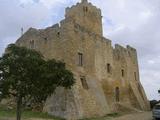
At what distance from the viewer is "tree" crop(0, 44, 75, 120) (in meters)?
17.1

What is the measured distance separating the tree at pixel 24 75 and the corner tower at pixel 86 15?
16943 millimetres

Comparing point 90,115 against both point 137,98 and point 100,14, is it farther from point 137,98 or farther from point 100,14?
point 100,14

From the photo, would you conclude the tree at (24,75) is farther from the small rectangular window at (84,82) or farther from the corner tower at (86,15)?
the corner tower at (86,15)

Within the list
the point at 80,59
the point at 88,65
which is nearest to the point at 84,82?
the point at 88,65

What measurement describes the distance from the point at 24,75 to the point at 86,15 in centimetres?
1916

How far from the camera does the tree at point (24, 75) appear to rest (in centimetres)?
1711

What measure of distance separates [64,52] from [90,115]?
6486mm

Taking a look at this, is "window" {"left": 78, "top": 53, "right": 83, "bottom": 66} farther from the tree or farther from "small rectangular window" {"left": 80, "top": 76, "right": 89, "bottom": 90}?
the tree

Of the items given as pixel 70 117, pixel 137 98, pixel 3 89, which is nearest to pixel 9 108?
pixel 70 117

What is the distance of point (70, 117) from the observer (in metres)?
25.3

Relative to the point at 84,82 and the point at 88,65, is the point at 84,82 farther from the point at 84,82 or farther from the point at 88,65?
the point at 88,65

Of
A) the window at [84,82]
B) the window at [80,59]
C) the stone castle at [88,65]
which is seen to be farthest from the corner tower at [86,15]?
the window at [84,82]

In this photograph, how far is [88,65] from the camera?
101 feet

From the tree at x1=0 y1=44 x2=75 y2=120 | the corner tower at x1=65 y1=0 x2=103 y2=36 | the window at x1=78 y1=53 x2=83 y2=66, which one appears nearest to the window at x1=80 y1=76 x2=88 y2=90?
the window at x1=78 y1=53 x2=83 y2=66
